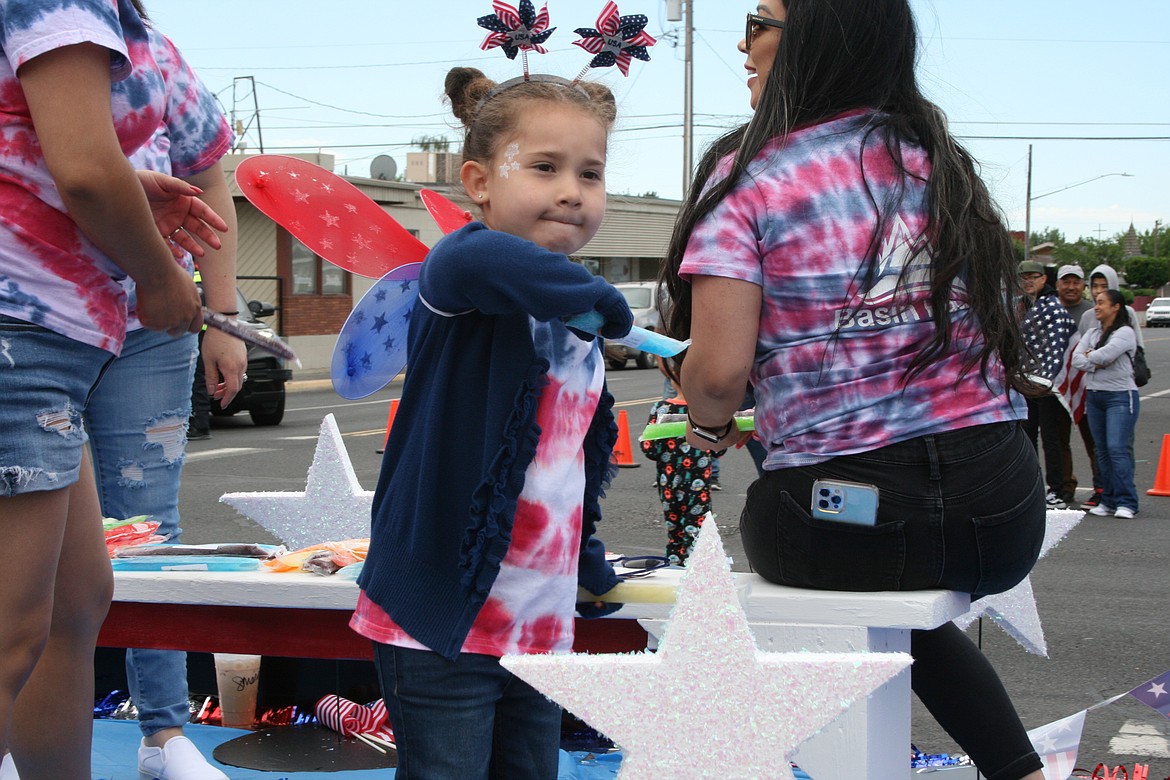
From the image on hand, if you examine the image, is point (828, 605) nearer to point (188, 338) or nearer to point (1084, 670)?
point (188, 338)

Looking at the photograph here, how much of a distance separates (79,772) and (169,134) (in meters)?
1.26

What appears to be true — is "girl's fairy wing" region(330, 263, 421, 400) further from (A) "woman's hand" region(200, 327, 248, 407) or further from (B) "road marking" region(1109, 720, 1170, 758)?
(B) "road marking" region(1109, 720, 1170, 758)

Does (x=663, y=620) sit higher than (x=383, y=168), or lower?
lower

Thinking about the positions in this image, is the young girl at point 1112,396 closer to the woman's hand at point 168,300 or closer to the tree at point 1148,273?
the woman's hand at point 168,300

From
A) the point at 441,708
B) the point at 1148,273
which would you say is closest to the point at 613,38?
the point at 441,708

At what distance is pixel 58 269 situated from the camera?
179cm

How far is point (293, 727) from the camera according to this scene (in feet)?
10.9

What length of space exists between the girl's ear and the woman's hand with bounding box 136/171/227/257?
1.52 ft

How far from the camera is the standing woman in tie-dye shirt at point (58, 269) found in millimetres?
1684

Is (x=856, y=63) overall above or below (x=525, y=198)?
above

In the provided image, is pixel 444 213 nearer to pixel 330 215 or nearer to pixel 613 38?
pixel 330 215

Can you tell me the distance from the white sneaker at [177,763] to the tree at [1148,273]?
3399 inches

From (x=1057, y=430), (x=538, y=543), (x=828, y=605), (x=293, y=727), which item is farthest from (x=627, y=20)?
(x=1057, y=430)

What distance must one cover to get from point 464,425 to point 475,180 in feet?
1.40
